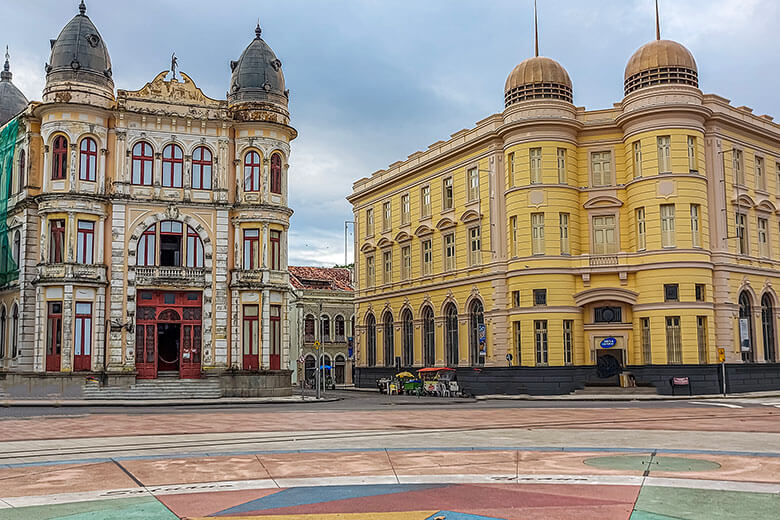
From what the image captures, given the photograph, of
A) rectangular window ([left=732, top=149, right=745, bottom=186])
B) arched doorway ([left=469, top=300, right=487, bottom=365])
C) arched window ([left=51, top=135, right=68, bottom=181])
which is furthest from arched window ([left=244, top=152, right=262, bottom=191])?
rectangular window ([left=732, top=149, right=745, bottom=186])

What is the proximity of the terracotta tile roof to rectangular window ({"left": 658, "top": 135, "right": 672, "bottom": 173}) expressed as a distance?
4430 centimetres

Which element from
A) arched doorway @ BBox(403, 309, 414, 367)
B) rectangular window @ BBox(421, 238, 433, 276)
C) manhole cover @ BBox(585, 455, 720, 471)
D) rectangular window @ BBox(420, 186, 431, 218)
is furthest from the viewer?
arched doorway @ BBox(403, 309, 414, 367)

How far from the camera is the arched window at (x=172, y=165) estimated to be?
4800 centimetres

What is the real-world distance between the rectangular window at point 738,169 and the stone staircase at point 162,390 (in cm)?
3331

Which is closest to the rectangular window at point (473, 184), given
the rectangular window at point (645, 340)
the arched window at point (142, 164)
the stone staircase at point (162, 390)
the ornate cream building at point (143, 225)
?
the ornate cream building at point (143, 225)

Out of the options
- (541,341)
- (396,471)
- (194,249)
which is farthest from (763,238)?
(396,471)

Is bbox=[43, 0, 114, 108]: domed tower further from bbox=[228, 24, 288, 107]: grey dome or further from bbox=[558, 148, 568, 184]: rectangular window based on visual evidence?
bbox=[558, 148, 568, 184]: rectangular window

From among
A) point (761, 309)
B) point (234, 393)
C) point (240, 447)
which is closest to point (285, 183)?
point (234, 393)

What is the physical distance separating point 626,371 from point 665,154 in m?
12.6

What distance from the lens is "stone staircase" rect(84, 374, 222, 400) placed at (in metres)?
44.7

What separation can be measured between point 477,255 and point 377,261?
47.1 feet

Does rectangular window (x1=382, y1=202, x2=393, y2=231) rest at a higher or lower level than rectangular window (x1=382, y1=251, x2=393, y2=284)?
higher

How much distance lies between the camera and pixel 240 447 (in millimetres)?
17469

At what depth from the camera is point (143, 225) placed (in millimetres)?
47156
